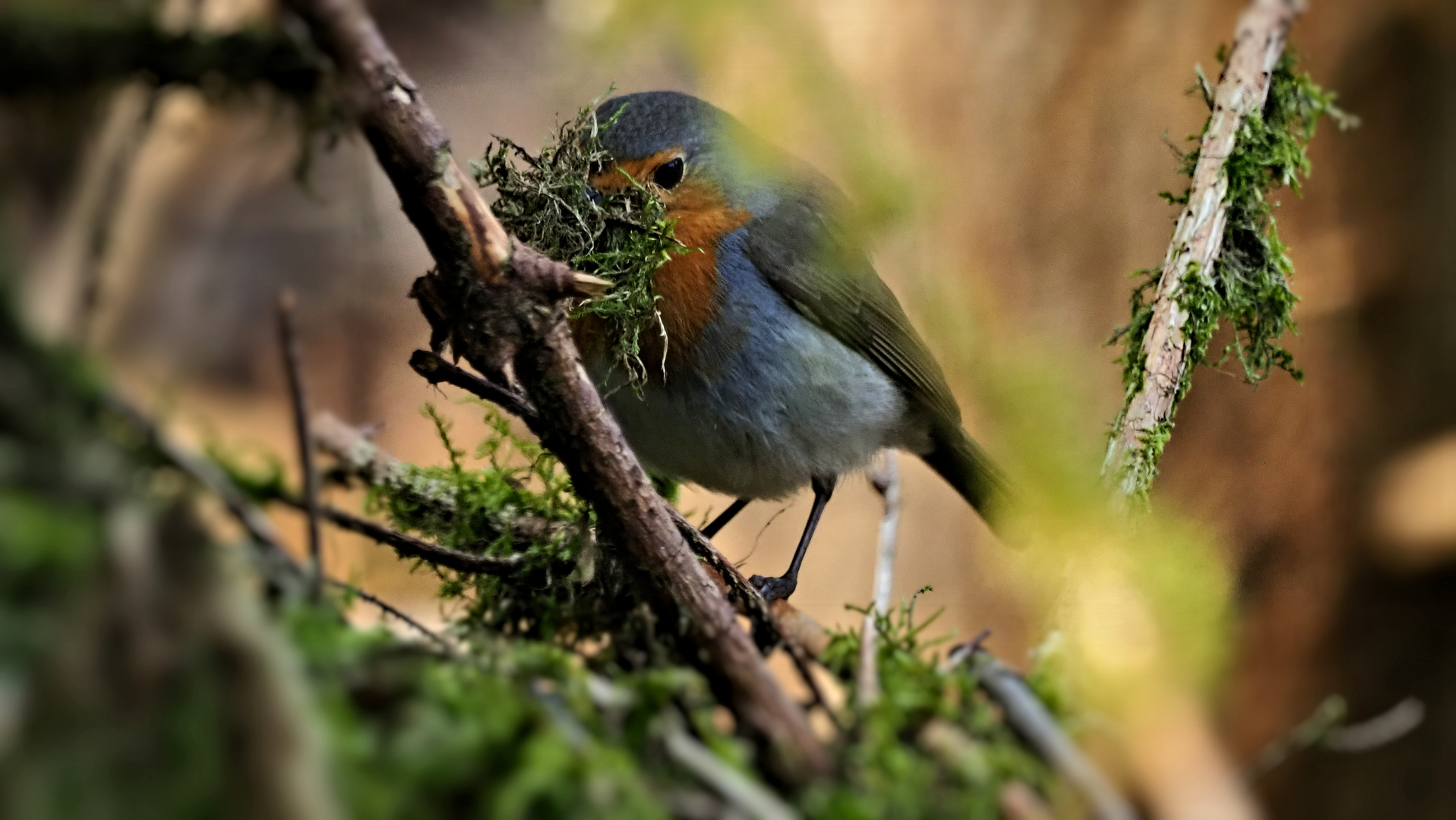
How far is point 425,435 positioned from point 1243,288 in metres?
3.15

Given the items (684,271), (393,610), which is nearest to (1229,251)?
(684,271)

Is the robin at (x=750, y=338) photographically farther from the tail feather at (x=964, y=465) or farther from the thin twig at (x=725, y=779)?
the thin twig at (x=725, y=779)

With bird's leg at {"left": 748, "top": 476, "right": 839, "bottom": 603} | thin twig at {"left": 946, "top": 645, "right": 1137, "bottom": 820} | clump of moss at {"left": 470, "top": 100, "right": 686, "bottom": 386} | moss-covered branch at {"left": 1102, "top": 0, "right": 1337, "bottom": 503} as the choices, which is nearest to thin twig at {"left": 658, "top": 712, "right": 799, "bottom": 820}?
thin twig at {"left": 946, "top": 645, "right": 1137, "bottom": 820}

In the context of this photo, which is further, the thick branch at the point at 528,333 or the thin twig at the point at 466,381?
the thin twig at the point at 466,381

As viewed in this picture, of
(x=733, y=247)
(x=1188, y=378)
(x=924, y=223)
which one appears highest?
(x=733, y=247)

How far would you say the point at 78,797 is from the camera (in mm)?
551

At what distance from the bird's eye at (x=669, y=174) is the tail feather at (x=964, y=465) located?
0.75 meters

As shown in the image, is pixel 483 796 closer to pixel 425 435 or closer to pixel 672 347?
pixel 672 347

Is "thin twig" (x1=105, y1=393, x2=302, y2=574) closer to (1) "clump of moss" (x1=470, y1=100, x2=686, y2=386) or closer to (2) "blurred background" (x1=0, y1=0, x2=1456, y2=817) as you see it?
(2) "blurred background" (x1=0, y1=0, x2=1456, y2=817)

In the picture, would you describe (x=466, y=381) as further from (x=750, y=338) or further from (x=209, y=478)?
(x=750, y=338)

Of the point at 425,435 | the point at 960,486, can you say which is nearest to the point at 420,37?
the point at 425,435

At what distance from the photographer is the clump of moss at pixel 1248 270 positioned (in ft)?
4.72

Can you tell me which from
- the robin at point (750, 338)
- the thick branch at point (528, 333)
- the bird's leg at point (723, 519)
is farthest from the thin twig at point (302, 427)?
the bird's leg at point (723, 519)

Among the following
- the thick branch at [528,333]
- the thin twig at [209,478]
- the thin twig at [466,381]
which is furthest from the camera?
the thin twig at [466,381]
